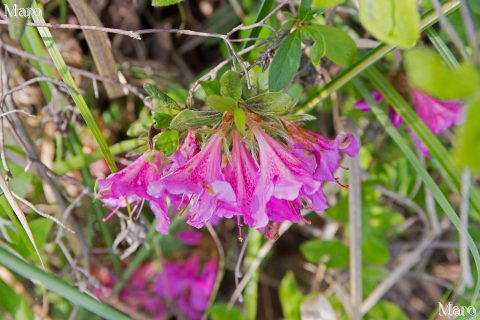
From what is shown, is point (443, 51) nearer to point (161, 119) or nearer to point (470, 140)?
point (161, 119)

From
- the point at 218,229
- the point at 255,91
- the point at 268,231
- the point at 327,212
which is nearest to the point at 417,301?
the point at 327,212

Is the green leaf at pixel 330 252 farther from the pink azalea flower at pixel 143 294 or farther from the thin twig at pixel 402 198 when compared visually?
A: the pink azalea flower at pixel 143 294

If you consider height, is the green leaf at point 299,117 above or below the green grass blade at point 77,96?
below

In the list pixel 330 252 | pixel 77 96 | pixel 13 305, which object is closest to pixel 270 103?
pixel 77 96

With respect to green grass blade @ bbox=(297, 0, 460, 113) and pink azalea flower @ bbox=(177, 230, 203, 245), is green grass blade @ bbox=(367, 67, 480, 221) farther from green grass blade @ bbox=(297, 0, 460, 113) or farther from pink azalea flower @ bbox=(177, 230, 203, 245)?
pink azalea flower @ bbox=(177, 230, 203, 245)

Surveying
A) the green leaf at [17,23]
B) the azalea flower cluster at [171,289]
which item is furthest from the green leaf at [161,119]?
the azalea flower cluster at [171,289]

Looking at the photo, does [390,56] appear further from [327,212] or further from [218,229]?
[218,229]
